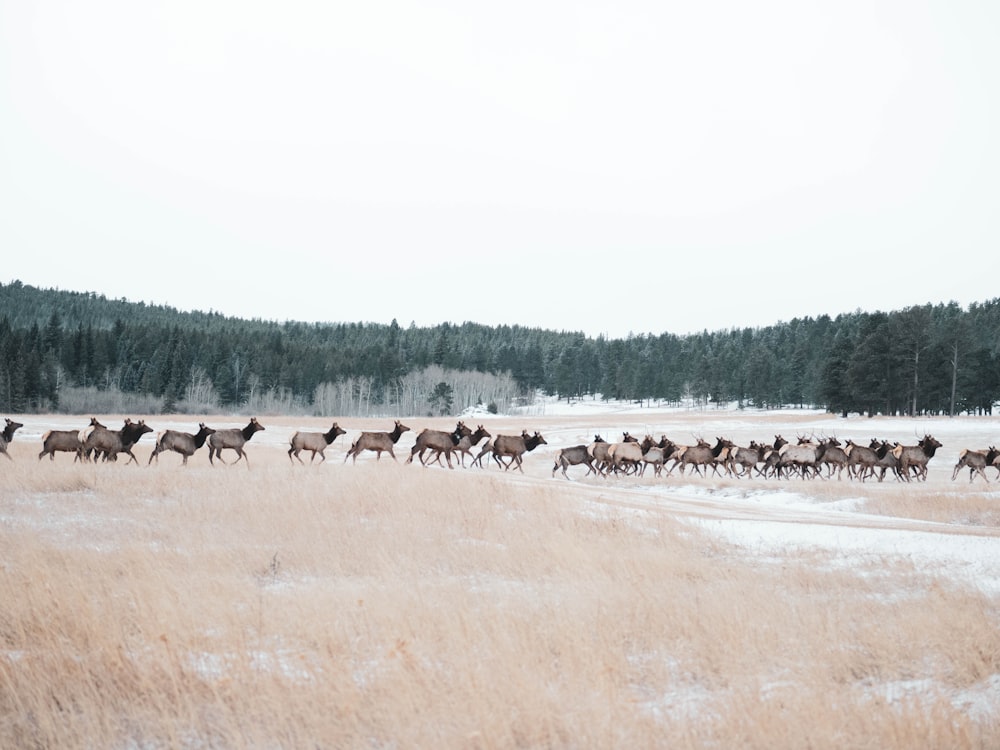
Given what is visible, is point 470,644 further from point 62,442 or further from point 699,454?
point 699,454

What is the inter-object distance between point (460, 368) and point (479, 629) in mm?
129226

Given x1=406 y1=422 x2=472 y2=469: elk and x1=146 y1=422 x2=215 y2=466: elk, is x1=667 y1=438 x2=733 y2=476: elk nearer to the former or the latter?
x1=406 y1=422 x2=472 y2=469: elk

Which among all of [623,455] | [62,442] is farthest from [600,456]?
[62,442]

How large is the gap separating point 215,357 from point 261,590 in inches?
4355

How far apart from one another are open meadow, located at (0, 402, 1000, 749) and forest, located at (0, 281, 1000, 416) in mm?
64800

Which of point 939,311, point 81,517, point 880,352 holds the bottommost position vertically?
point 81,517

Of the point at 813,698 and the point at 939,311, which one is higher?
the point at 939,311

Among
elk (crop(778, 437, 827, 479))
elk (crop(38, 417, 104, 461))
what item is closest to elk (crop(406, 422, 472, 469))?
elk (crop(38, 417, 104, 461))

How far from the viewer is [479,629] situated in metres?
6.90

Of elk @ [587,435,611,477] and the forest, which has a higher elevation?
the forest

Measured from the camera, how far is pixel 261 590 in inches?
329

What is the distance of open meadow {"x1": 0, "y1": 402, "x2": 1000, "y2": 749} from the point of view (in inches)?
200

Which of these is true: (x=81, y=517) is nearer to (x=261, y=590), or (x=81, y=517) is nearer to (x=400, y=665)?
(x=261, y=590)

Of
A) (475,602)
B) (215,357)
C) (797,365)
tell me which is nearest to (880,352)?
(797,365)
